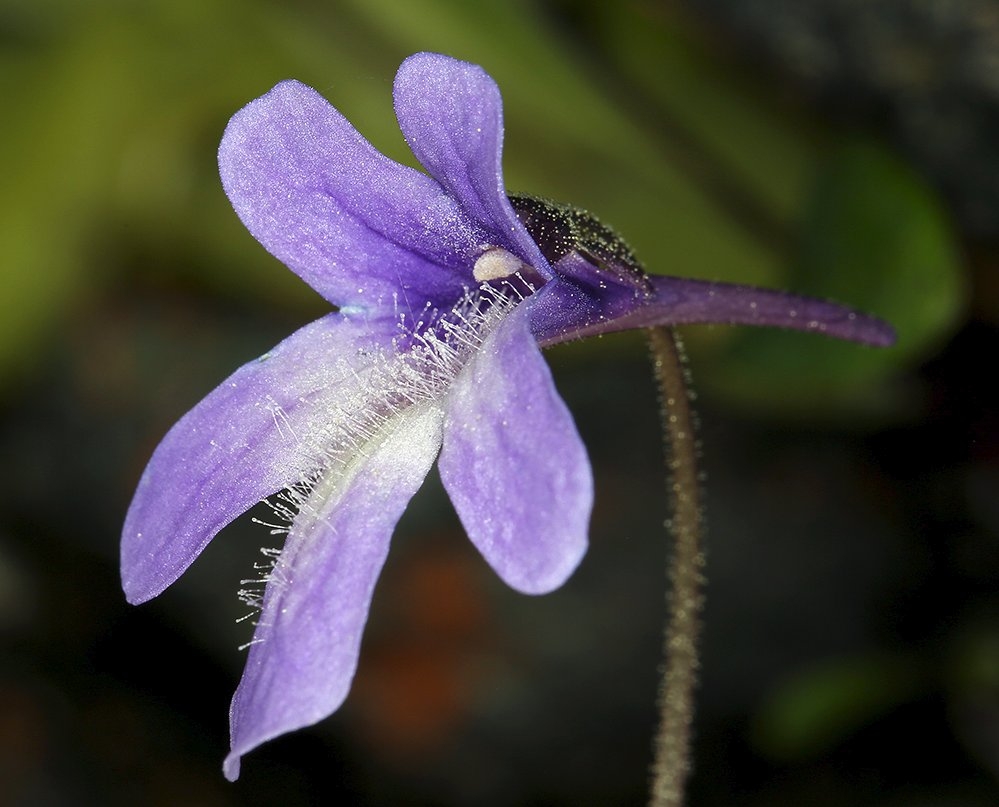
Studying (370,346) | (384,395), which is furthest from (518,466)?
(370,346)

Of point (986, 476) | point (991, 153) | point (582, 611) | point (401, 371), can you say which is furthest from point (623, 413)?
point (401, 371)

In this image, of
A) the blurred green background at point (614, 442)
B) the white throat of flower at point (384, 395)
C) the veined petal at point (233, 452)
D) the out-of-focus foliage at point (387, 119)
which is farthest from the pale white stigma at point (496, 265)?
the out-of-focus foliage at point (387, 119)

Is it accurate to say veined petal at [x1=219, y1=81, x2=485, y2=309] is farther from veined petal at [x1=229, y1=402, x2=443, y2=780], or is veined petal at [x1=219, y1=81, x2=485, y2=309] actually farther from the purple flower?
veined petal at [x1=229, y1=402, x2=443, y2=780]

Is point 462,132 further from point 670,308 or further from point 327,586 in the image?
point 327,586

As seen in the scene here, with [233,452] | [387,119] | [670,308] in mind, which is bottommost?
[233,452]

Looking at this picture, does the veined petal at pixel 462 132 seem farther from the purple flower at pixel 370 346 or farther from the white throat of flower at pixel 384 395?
the white throat of flower at pixel 384 395
